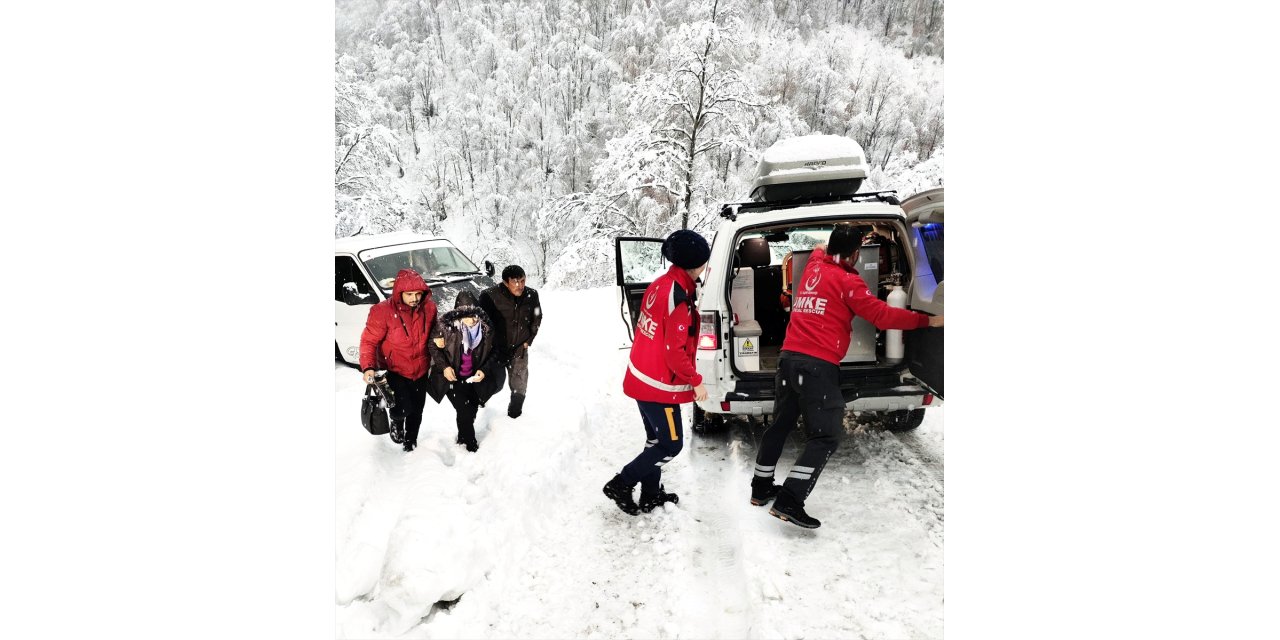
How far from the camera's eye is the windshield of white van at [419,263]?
2.57 metres

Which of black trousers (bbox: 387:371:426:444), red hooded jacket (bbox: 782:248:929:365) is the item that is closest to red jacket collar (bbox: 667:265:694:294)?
red hooded jacket (bbox: 782:248:929:365)

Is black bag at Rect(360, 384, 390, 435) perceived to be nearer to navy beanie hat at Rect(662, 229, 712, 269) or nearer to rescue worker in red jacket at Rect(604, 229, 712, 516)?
rescue worker in red jacket at Rect(604, 229, 712, 516)

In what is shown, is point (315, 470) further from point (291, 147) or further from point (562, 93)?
point (562, 93)

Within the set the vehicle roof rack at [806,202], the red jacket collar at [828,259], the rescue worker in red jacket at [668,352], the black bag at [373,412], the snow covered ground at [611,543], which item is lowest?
the snow covered ground at [611,543]

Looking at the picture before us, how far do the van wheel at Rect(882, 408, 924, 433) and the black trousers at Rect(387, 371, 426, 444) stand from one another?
294 cm

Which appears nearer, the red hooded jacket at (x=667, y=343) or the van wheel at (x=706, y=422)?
the red hooded jacket at (x=667, y=343)

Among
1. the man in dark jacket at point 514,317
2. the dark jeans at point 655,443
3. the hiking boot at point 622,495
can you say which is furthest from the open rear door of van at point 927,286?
the man in dark jacket at point 514,317

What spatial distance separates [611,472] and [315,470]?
161cm

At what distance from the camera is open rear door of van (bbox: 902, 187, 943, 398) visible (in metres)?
1.87

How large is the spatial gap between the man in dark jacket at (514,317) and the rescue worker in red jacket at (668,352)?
1.09 meters

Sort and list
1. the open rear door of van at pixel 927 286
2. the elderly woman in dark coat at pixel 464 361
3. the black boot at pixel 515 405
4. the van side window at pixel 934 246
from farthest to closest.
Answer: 1. the black boot at pixel 515 405
2. the elderly woman in dark coat at pixel 464 361
3. the van side window at pixel 934 246
4. the open rear door of van at pixel 927 286

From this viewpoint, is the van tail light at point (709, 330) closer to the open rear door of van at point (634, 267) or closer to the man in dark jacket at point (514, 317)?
the open rear door of van at point (634, 267)

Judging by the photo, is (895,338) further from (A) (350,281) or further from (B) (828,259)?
(A) (350,281)

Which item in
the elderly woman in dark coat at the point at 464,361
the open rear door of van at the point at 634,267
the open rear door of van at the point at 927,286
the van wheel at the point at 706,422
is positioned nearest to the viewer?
the open rear door of van at the point at 927,286
